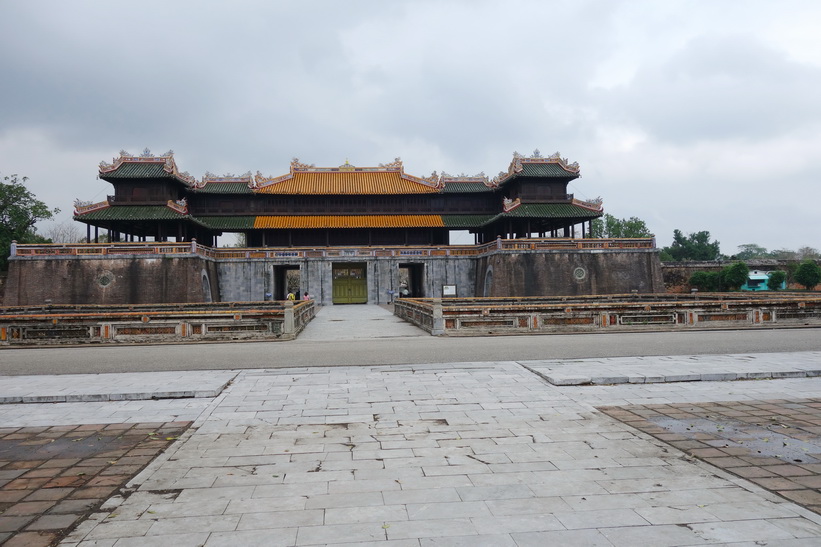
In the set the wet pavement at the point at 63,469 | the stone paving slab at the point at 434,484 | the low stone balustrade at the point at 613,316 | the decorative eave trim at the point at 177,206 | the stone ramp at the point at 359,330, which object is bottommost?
the stone paving slab at the point at 434,484

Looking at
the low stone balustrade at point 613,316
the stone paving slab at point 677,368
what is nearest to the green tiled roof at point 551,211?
the low stone balustrade at point 613,316

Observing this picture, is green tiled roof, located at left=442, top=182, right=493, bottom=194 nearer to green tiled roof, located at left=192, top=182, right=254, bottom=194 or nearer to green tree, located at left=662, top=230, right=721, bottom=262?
green tiled roof, located at left=192, top=182, right=254, bottom=194

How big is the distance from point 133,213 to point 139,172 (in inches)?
116

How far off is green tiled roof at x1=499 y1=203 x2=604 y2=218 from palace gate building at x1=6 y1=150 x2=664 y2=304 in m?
0.09

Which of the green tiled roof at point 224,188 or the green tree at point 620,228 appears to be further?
the green tree at point 620,228

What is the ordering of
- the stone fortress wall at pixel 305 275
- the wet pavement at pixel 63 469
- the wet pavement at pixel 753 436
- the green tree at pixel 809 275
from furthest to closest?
1. the green tree at pixel 809 275
2. the stone fortress wall at pixel 305 275
3. the wet pavement at pixel 753 436
4. the wet pavement at pixel 63 469

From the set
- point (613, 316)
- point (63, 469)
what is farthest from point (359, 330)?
point (63, 469)

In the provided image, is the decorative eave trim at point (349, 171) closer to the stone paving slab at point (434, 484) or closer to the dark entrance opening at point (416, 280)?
the dark entrance opening at point (416, 280)

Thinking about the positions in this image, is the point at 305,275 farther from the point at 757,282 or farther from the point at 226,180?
the point at 757,282

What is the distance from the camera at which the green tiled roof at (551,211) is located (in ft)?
118

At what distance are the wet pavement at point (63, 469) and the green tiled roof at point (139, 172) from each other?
32.2 metres

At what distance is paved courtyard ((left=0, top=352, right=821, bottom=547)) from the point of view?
3385mm

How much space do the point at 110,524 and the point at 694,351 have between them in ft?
37.7

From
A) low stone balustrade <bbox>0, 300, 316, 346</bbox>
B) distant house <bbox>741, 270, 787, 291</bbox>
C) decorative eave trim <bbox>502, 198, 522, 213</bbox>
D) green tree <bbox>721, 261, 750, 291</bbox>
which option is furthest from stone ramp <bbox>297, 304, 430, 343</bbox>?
distant house <bbox>741, 270, 787, 291</bbox>
